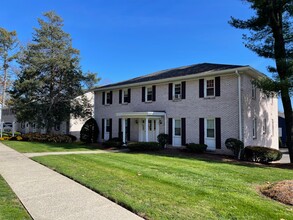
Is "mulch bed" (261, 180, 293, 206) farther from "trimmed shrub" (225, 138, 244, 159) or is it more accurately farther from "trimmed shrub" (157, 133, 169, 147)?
"trimmed shrub" (157, 133, 169, 147)

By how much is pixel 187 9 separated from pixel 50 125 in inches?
645

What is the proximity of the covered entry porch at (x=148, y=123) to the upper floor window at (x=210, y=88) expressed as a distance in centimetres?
359

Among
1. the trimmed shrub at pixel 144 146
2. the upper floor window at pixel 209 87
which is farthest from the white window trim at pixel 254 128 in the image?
the trimmed shrub at pixel 144 146

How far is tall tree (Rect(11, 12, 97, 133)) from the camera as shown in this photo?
74.5 ft

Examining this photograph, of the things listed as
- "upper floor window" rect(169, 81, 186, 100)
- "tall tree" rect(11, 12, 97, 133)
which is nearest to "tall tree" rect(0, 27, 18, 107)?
"tall tree" rect(11, 12, 97, 133)

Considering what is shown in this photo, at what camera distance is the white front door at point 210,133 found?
15.5 meters

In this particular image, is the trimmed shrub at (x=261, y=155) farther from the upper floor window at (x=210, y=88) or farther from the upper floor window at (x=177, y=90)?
the upper floor window at (x=177, y=90)

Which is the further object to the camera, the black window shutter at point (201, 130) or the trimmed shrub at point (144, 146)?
the black window shutter at point (201, 130)

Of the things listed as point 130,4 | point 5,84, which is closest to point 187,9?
point 130,4

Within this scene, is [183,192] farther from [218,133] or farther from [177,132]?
[177,132]

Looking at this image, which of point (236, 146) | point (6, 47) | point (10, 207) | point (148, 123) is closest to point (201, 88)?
point (236, 146)

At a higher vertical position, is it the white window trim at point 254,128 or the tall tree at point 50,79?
the tall tree at point 50,79

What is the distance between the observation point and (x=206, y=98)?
15930mm

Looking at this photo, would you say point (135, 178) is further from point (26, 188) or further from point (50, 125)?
point (50, 125)
